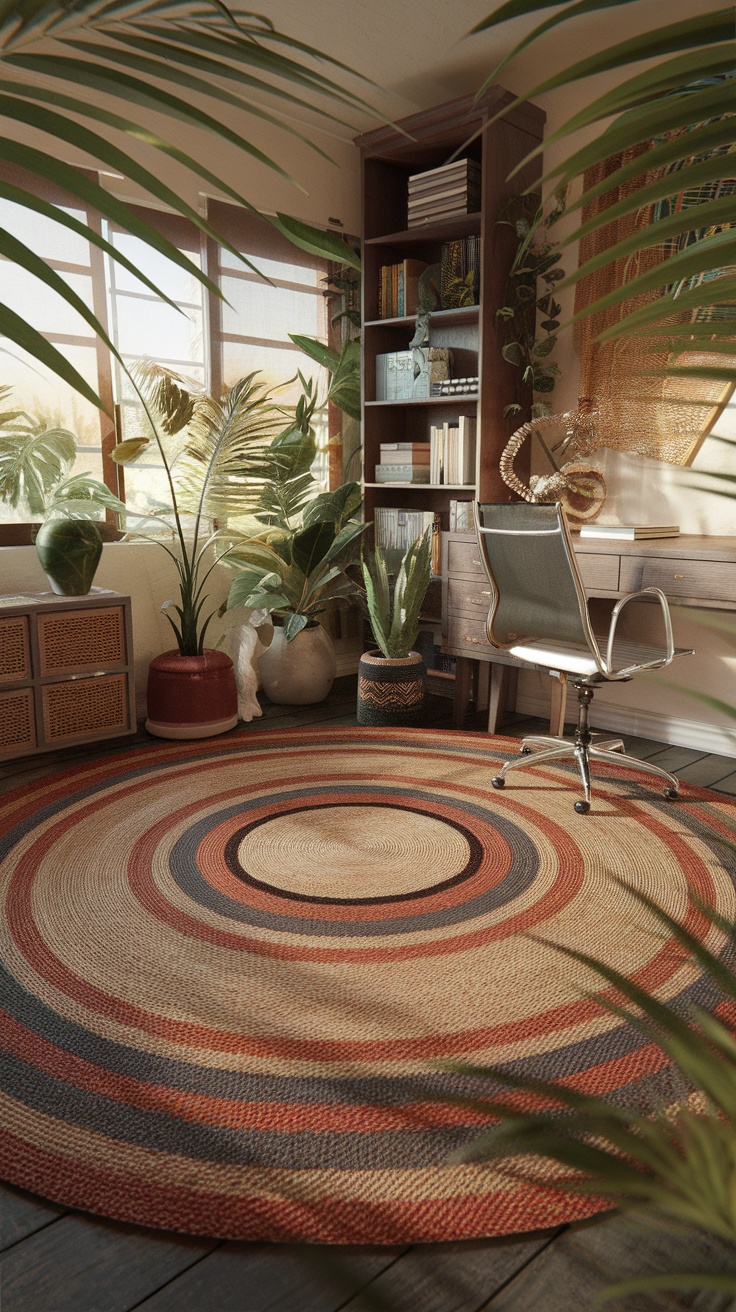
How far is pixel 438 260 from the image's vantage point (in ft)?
14.4

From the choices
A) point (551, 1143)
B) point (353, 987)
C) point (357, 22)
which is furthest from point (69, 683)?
point (551, 1143)

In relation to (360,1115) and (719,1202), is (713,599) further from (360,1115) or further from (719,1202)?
(719,1202)

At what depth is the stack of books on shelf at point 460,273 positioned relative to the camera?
3959 millimetres

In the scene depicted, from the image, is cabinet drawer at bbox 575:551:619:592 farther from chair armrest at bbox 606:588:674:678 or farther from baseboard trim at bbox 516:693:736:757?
baseboard trim at bbox 516:693:736:757

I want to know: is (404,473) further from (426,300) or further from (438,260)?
(438,260)

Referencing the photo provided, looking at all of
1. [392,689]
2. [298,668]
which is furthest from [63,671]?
[392,689]

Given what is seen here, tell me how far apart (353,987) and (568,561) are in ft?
4.54

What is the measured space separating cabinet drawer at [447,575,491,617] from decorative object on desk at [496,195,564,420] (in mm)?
757

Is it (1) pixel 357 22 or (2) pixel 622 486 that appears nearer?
(1) pixel 357 22

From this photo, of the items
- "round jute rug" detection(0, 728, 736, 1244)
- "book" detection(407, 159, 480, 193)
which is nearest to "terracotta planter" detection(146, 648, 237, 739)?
"round jute rug" detection(0, 728, 736, 1244)

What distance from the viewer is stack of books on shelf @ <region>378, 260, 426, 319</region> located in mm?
4238

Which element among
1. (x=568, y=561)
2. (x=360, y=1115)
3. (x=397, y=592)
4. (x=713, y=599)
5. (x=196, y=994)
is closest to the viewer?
(x=360, y=1115)

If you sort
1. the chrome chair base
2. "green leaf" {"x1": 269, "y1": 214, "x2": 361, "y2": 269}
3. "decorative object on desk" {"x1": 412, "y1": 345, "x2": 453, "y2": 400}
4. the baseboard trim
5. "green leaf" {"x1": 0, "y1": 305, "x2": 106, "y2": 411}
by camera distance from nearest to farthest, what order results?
"green leaf" {"x1": 0, "y1": 305, "x2": 106, "y2": 411}
"green leaf" {"x1": 269, "y1": 214, "x2": 361, "y2": 269}
the chrome chair base
the baseboard trim
"decorative object on desk" {"x1": 412, "y1": 345, "x2": 453, "y2": 400}

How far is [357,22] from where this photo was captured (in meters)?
3.46
